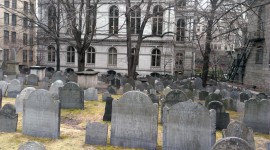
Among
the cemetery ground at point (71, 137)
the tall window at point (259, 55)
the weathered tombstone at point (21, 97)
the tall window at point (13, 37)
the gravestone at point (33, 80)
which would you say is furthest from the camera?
the tall window at point (13, 37)

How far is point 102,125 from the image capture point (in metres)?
7.22

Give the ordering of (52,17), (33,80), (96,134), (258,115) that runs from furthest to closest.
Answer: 1. (52,17)
2. (33,80)
3. (258,115)
4. (96,134)

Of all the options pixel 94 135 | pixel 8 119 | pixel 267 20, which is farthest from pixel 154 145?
pixel 267 20

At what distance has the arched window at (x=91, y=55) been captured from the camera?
36.0 meters

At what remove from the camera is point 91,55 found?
36.1 meters

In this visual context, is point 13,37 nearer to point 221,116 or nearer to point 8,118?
point 8,118

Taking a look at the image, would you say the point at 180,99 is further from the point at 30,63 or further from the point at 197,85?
the point at 30,63

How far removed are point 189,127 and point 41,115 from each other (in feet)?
13.3

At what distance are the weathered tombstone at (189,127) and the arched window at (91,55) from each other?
30.0m

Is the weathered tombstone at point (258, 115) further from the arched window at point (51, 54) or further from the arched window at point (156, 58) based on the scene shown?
the arched window at point (51, 54)

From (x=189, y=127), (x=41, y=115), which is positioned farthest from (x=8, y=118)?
(x=189, y=127)

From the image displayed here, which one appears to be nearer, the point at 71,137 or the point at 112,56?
the point at 71,137

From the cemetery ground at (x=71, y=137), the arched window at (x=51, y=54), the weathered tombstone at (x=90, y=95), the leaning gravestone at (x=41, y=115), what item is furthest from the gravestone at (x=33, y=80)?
the arched window at (x=51, y=54)

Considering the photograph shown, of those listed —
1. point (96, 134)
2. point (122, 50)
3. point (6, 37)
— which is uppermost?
point (6, 37)
